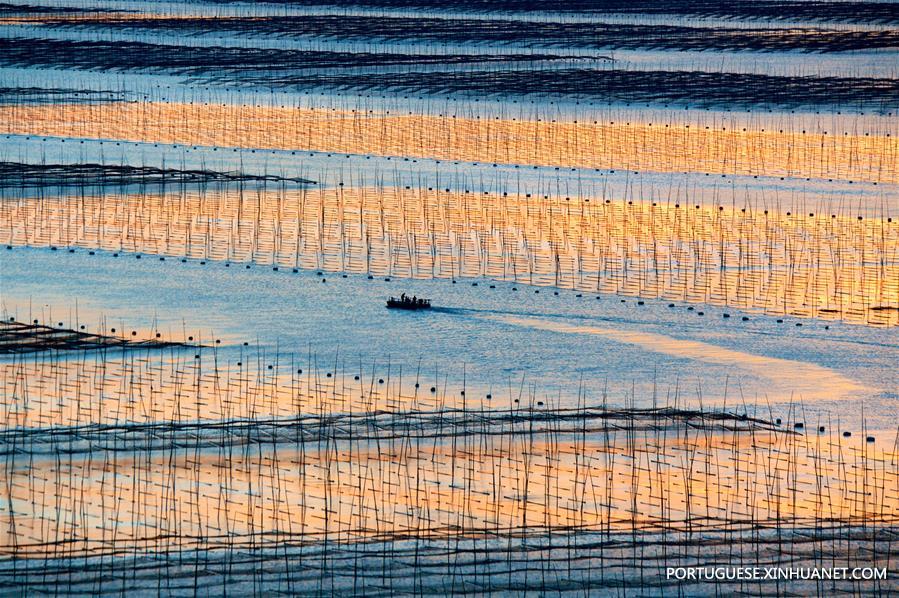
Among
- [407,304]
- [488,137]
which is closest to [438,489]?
[407,304]

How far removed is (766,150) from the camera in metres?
23.0

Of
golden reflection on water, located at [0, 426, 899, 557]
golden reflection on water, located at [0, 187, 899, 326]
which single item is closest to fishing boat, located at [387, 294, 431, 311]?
golden reflection on water, located at [0, 187, 899, 326]

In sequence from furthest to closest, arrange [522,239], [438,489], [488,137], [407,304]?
[488,137] < [522,239] < [407,304] < [438,489]

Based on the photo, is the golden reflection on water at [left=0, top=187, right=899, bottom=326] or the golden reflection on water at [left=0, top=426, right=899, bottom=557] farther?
the golden reflection on water at [left=0, top=187, right=899, bottom=326]

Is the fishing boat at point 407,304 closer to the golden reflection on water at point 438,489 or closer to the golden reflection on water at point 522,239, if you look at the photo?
the golden reflection on water at point 522,239

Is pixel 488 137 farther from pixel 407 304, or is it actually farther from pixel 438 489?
pixel 438 489

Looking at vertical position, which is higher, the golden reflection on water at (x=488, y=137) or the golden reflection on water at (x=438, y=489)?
the golden reflection on water at (x=488, y=137)

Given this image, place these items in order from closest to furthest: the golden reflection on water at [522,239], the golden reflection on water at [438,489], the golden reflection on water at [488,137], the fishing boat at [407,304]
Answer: the golden reflection on water at [438,489] → the fishing boat at [407,304] → the golden reflection on water at [522,239] → the golden reflection on water at [488,137]

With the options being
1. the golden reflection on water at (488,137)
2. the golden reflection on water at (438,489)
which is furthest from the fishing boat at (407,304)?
the golden reflection on water at (488,137)

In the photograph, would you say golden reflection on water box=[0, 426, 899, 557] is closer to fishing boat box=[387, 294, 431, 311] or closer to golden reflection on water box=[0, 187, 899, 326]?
fishing boat box=[387, 294, 431, 311]

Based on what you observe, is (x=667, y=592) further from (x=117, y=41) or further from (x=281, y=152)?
(x=117, y=41)

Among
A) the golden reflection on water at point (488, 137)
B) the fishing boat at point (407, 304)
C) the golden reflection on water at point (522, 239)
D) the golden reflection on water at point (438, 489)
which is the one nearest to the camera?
the golden reflection on water at point (438, 489)

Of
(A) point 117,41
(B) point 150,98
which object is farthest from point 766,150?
(A) point 117,41

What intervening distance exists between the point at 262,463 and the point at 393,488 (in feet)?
3.07
